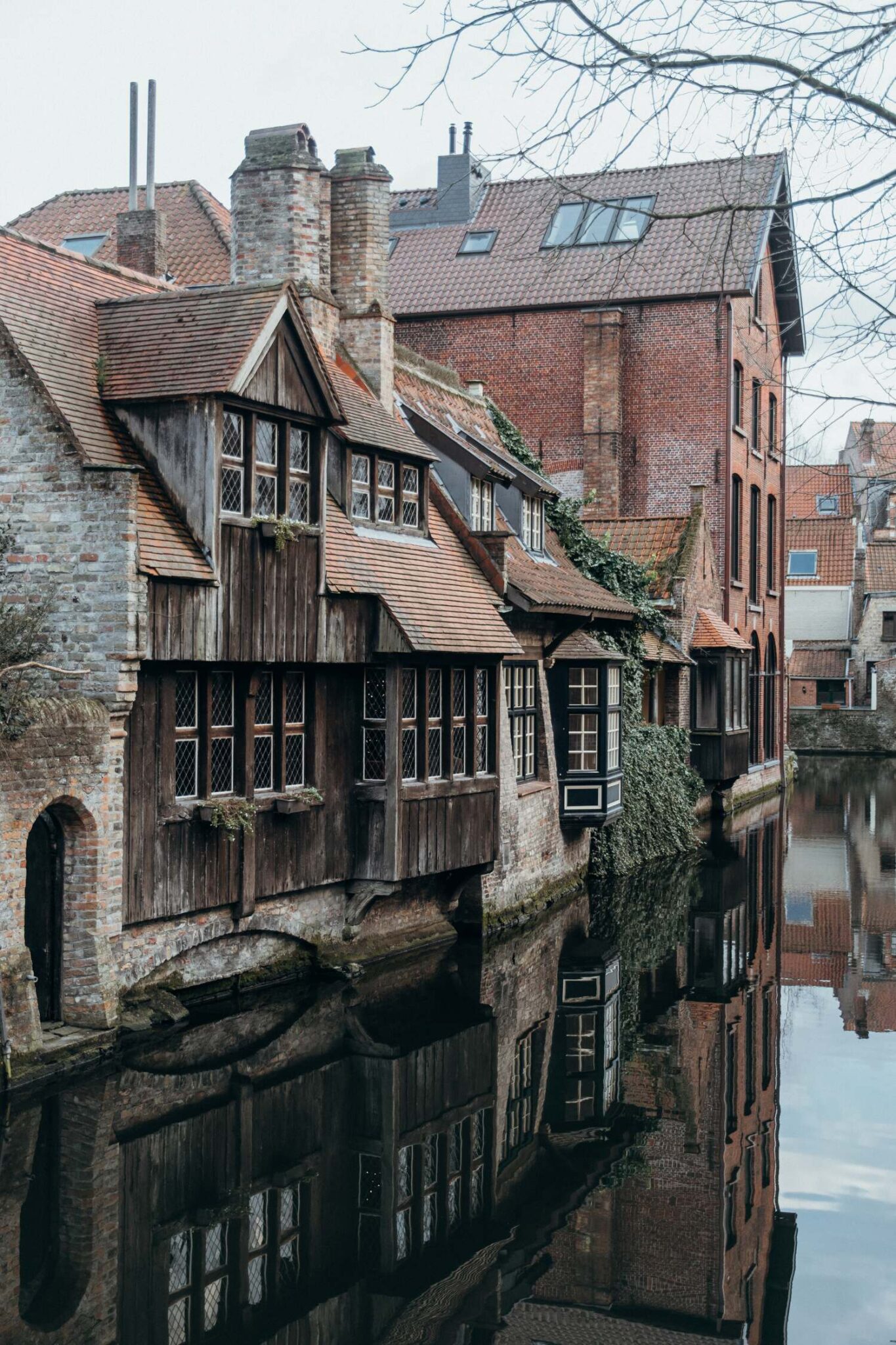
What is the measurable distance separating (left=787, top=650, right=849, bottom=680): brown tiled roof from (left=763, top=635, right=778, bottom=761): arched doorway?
54.8ft

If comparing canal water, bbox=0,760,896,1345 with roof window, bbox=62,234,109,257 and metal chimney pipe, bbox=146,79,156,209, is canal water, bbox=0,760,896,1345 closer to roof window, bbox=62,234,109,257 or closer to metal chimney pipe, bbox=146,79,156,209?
metal chimney pipe, bbox=146,79,156,209

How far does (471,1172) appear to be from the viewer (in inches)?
414

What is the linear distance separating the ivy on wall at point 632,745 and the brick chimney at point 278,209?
7595 mm

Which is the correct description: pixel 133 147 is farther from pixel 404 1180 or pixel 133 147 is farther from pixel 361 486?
pixel 404 1180

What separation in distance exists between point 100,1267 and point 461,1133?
139 inches

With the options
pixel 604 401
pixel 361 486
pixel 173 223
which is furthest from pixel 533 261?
pixel 361 486

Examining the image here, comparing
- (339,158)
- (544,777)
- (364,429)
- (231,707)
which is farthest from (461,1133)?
(339,158)

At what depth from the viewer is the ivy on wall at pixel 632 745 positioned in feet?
80.2

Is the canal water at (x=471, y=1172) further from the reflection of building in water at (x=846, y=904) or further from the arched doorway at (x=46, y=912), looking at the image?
the arched doorway at (x=46, y=912)

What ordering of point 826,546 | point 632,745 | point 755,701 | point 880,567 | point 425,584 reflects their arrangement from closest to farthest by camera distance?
point 425,584 < point 632,745 < point 755,701 < point 880,567 < point 826,546

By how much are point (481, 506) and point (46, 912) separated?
9.26 meters

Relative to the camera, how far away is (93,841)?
1239 cm

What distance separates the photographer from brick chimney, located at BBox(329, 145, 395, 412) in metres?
18.6

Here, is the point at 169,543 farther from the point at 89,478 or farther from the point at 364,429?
the point at 364,429
